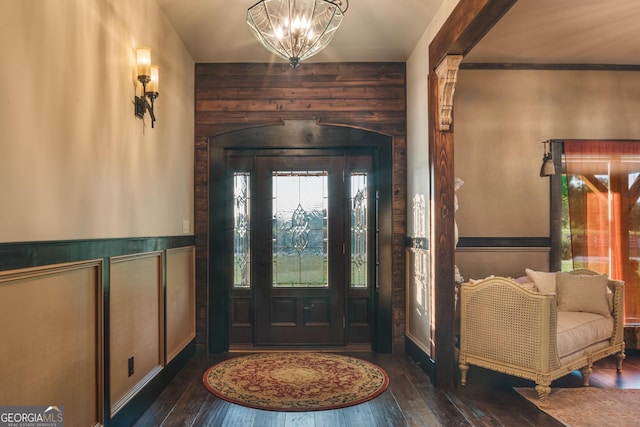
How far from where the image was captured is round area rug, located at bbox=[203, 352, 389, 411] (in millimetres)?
3387

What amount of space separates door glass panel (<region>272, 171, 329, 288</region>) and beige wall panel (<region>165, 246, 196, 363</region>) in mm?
840

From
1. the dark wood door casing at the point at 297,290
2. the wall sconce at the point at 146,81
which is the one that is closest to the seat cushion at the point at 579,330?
the dark wood door casing at the point at 297,290

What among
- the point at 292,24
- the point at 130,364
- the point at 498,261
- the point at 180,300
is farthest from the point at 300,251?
the point at 292,24

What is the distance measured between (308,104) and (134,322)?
2.75 m

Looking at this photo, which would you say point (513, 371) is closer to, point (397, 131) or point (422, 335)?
point (422, 335)

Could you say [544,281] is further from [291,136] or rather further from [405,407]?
[291,136]

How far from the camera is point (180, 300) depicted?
4273mm

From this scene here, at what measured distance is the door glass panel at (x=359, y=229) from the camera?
16.4 ft

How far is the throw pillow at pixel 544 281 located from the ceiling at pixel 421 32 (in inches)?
82.8

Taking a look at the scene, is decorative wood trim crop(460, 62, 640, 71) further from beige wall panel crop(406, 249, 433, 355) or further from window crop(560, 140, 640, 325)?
beige wall panel crop(406, 249, 433, 355)

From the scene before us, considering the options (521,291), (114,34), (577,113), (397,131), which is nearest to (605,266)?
(577,113)

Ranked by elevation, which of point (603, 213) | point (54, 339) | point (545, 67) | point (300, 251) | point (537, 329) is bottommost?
point (537, 329)

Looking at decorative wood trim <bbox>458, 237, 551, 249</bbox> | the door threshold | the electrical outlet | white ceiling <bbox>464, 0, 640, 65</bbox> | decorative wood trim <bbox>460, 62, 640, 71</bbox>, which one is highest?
white ceiling <bbox>464, 0, 640, 65</bbox>

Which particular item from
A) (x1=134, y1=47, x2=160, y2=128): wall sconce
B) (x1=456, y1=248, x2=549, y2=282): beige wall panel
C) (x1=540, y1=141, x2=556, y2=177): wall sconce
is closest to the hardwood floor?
(x1=456, y1=248, x2=549, y2=282): beige wall panel
